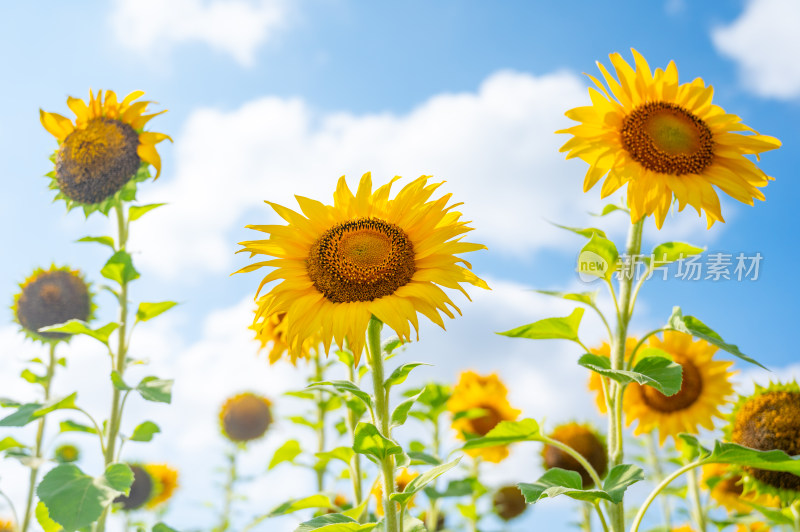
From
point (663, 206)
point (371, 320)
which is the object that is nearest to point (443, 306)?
point (371, 320)

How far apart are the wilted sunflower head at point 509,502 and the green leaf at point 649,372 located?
2.85m

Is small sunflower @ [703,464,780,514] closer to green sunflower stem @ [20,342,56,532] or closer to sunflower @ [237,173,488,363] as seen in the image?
sunflower @ [237,173,488,363]

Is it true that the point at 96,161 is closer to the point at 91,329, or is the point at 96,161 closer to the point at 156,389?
the point at 91,329

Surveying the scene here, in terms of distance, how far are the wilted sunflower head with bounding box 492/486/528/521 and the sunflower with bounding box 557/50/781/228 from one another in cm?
292

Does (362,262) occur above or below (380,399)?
above

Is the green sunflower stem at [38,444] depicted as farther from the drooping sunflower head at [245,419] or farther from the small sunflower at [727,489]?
the small sunflower at [727,489]

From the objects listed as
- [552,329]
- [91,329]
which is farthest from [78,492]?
[552,329]

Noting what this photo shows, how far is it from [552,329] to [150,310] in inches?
81.2

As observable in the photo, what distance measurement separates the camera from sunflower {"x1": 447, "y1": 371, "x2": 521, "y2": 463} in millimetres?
5215

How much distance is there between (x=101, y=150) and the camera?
380cm

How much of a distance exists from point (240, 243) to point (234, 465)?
3908 millimetres

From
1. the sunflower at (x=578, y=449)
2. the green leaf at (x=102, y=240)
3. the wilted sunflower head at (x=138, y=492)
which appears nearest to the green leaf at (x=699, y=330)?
the sunflower at (x=578, y=449)

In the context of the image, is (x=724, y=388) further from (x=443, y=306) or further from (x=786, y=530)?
(x=443, y=306)

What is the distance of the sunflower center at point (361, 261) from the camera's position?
2.46 meters
